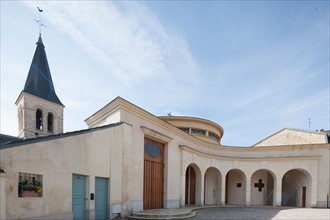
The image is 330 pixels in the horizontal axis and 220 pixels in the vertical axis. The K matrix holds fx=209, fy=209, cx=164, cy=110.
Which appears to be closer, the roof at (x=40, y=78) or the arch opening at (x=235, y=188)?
the arch opening at (x=235, y=188)

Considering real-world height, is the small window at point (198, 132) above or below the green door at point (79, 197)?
above

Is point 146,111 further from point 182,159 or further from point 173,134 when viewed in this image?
point 182,159

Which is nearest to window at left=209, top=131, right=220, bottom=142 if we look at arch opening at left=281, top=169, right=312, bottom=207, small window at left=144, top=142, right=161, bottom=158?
arch opening at left=281, top=169, right=312, bottom=207

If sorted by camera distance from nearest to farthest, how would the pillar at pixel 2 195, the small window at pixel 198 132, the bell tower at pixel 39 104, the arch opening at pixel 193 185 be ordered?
the pillar at pixel 2 195, the arch opening at pixel 193 185, the small window at pixel 198 132, the bell tower at pixel 39 104

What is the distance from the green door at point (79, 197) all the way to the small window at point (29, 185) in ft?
5.04

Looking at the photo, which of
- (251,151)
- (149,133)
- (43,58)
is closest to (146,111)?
(149,133)

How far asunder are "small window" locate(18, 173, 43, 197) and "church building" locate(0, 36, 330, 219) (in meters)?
0.03

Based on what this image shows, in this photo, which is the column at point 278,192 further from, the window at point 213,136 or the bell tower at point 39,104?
the bell tower at point 39,104

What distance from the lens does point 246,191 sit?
61.8ft

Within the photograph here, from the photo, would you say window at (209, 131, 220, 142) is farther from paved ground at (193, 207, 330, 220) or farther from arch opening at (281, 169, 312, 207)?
paved ground at (193, 207, 330, 220)

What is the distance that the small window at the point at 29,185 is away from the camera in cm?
566

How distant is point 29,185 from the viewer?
583cm

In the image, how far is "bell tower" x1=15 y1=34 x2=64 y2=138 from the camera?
24.5m

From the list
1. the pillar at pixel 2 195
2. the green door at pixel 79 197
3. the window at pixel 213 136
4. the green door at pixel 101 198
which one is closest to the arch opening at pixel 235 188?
the window at pixel 213 136
